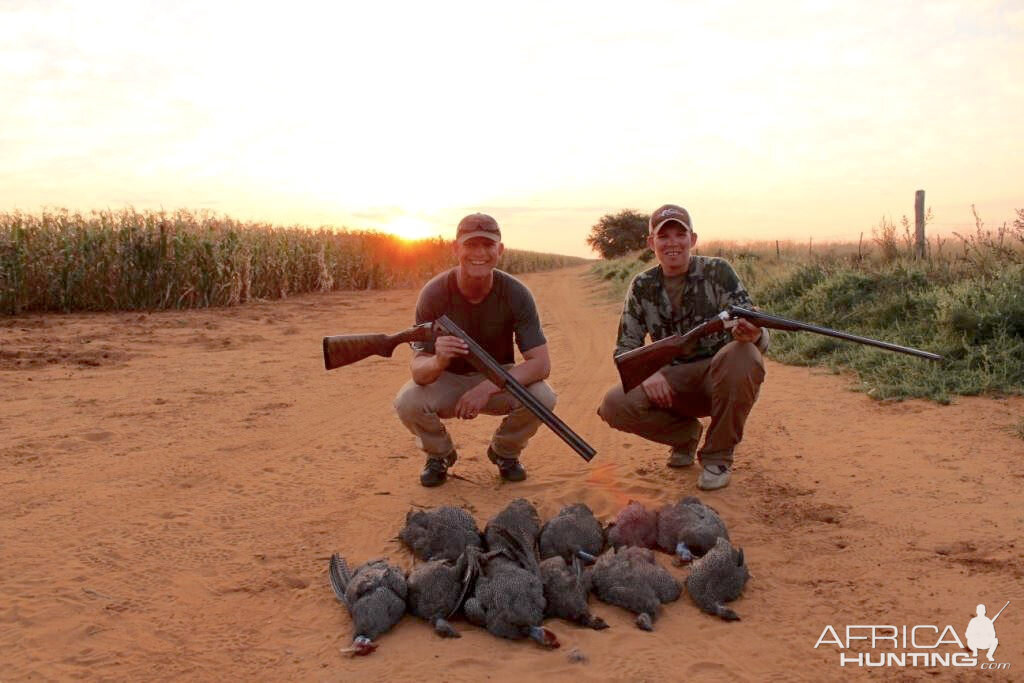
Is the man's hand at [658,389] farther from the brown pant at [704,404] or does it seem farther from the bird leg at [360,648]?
the bird leg at [360,648]

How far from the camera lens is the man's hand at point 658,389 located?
17.8ft

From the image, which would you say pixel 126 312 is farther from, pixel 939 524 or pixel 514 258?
pixel 514 258

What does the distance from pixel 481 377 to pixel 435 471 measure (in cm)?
78

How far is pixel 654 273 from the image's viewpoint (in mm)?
5816

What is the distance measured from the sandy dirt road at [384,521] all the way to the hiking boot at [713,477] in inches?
5.3

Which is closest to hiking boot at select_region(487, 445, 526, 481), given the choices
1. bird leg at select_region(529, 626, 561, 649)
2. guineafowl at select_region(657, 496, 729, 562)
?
guineafowl at select_region(657, 496, 729, 562)

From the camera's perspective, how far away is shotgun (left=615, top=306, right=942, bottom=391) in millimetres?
5004

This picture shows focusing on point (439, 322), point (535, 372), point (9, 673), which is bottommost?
point (9, 673)

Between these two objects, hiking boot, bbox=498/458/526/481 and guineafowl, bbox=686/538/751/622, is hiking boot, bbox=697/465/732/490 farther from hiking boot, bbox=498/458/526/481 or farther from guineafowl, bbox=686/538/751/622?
guineafowl, bbox=686/538/751/622

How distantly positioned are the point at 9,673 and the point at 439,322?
296 cm

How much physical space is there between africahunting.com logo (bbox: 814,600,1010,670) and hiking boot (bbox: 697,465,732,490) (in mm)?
1805

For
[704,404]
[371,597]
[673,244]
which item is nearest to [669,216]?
[673,244]

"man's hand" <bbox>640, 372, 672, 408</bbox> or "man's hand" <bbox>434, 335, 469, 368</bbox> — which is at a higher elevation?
"man's hand" <bbox>434, 335, 469, 368</bbox>

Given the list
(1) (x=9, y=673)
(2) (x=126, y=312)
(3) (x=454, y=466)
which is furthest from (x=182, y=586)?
(2) (x=126, y=312)
